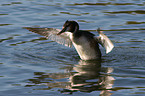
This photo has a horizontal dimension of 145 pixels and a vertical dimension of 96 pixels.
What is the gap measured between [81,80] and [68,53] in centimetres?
254

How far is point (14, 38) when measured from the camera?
11562mm

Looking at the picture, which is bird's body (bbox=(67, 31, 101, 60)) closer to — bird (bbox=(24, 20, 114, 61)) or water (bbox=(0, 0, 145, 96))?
bird (bbox=(24, 20, 114, 61))

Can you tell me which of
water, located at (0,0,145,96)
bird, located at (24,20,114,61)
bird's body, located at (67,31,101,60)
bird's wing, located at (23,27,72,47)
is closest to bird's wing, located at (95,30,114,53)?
bird, located at (24,20,114,61)

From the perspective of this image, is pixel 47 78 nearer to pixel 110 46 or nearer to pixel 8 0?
pixel 110 46

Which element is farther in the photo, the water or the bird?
the bird

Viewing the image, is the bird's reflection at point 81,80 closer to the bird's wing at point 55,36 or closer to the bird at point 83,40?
the bird at point 83,40

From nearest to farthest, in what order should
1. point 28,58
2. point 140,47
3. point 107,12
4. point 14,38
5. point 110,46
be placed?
point 110,46 → point 28,58 → point 140,47 → point 14,38 → point 107,12

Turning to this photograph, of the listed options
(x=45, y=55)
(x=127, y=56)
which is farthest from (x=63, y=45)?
(x=127, y=56)

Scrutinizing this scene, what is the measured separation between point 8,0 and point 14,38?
4682 millimetres

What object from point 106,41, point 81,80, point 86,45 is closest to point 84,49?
point 86,45

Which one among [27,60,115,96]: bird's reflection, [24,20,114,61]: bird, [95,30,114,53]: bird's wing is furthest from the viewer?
[24,20,114,61]: bird

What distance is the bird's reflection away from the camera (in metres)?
7.37

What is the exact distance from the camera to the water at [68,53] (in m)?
7.46

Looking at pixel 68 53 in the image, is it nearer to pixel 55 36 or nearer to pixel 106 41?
pixel 55 36
